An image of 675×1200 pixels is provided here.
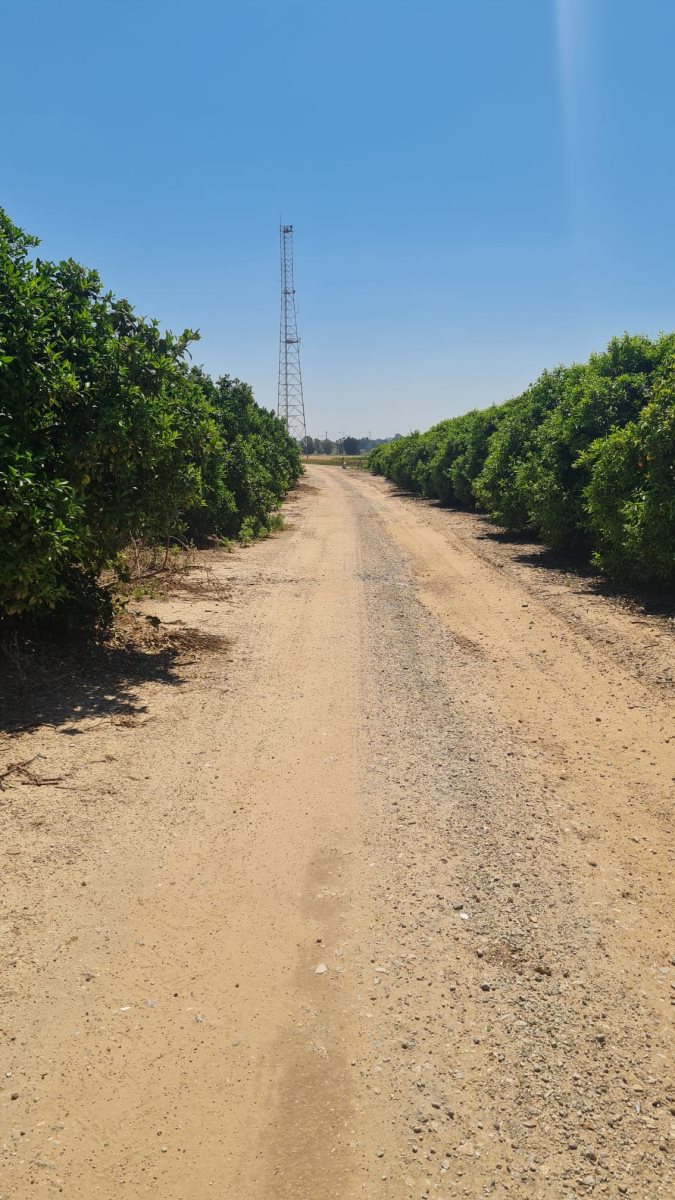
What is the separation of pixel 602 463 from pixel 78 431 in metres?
8.17

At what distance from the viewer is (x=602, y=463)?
441 inches

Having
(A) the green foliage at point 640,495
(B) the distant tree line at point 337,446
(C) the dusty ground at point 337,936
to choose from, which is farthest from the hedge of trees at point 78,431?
(B) the distant tree line at point 337,446

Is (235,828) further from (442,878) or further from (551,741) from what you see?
(551,741)

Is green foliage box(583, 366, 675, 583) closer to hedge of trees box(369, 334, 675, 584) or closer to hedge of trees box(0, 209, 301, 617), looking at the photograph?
hedge of trees box(369, 334, 675, 584)

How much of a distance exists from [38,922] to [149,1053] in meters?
1.01

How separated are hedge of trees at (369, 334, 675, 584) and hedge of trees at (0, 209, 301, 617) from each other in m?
6.09

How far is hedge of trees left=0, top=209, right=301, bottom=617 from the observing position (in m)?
5.52

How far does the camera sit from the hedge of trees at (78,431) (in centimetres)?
552

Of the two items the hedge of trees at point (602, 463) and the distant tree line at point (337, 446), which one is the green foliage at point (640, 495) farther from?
the distant tree line at point (337, 446)

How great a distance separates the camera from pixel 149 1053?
2.69 m

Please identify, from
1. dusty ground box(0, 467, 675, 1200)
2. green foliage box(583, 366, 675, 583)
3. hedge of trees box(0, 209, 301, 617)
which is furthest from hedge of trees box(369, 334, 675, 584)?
hedge of trees box(0, 209, 301, 617)

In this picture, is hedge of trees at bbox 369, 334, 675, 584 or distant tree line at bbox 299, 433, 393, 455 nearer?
hedge of trees at bbox 369, 334, 675, 584

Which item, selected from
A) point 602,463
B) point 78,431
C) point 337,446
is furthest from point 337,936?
point 337,446

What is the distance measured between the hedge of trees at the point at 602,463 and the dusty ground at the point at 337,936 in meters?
3.66
